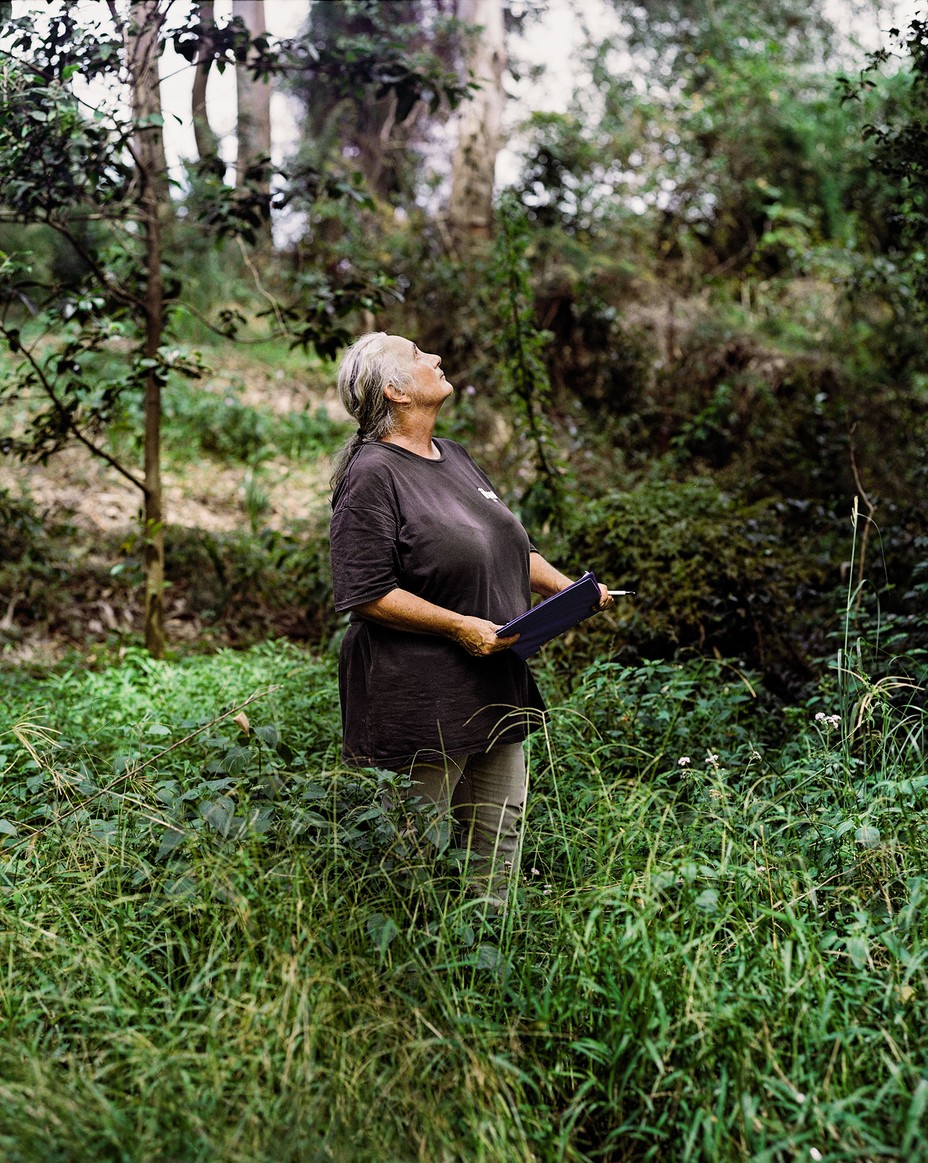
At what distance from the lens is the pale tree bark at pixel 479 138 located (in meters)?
10.1

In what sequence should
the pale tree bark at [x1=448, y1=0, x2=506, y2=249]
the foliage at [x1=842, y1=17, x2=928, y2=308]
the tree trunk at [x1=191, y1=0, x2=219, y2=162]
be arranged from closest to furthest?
the foliage at [x1=842, y1=17, x2=928, y2=308] < the tree trunk at [x1=191, y1=0, x2=219, y2=162] < the pale tree bark at [x1=448, y1=0, x2=506, y2=249]

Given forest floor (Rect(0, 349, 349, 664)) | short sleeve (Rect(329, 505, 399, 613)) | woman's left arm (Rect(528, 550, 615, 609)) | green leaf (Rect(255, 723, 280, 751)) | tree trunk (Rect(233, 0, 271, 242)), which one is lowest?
forest floor (Rect(0, 349, 349, 664))

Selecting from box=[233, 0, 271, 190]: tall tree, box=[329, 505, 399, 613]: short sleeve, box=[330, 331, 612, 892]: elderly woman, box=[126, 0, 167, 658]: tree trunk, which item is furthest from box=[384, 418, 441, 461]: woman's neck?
box=[233, 0, 271, 190]: tall tree

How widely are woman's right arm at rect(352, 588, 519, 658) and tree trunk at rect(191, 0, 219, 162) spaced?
345 centimetres

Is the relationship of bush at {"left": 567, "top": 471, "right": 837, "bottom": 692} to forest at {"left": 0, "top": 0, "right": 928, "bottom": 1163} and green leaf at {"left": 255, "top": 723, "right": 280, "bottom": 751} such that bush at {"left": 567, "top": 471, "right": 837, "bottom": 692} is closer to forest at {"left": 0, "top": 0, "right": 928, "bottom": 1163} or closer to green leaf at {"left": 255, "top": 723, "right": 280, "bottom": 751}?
forest at {"left": 0, "top": 0, "right": 928, "bottom": 1163}

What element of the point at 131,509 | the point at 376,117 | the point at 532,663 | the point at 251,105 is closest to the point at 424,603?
the point at 532,663

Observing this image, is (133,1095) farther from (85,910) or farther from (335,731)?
(335,731)

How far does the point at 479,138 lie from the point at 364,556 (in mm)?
8598

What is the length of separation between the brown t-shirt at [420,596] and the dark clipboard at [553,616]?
119mm

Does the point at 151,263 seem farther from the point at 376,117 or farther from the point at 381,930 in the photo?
the point at 376,117

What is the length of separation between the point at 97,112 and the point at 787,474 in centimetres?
510

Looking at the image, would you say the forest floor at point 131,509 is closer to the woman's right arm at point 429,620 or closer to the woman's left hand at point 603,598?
the woman's right arm at point 429,620

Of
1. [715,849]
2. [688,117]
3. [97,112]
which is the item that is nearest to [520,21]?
[688,117]

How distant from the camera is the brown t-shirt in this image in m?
2.83
